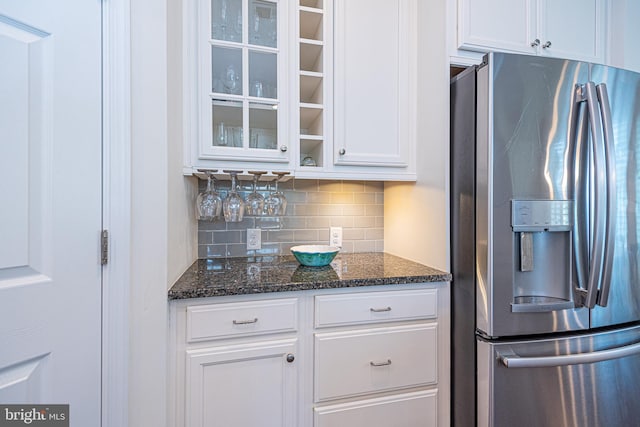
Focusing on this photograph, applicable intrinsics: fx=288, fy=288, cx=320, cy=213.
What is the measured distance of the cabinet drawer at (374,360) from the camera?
1.18 m

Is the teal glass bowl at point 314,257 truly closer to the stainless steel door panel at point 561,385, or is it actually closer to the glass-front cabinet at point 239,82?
the glass-front cabinet at point 239,82

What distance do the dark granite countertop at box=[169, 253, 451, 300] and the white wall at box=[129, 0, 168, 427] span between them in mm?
104

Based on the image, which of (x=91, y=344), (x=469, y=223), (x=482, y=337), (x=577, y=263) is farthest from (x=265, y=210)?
(x=577, y=263)

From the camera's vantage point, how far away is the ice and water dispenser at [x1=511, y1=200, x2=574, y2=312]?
1.11 meters

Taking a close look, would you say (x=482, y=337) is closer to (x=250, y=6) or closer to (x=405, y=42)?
(x=405, y=42)

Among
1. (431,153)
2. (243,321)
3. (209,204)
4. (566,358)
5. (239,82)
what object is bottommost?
(566,358)

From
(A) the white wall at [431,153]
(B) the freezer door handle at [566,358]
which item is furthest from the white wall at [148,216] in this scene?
(B) the freezer door handle at [566,358]

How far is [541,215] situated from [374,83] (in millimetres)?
955

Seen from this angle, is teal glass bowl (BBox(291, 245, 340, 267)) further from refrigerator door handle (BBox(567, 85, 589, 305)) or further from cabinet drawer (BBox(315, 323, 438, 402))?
refrigerator door handle (BBox(567, 85, 589, 305))

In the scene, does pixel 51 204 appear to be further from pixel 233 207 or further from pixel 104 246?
pixel 233 207

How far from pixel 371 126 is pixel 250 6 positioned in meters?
0.80

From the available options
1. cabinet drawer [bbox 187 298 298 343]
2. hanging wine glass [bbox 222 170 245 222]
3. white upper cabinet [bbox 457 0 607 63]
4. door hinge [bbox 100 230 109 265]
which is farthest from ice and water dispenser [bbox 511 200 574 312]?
door hinge [bbox 100 230 109 265]

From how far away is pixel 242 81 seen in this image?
1334 mm

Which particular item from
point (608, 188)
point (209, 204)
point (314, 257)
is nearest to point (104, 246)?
point (209, 204)
